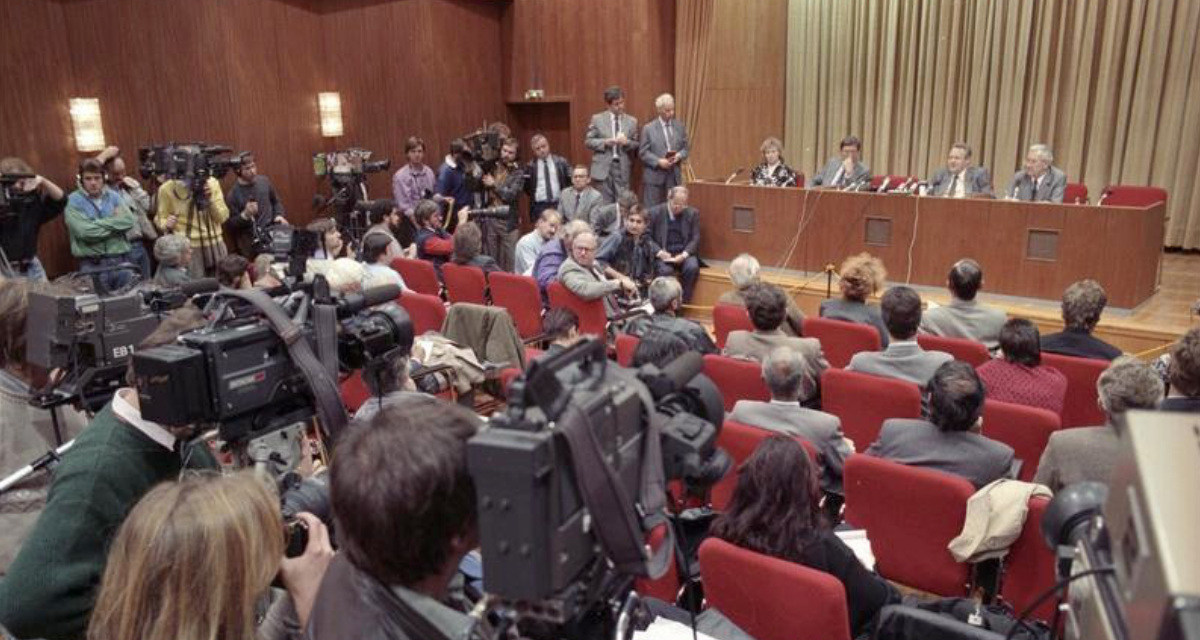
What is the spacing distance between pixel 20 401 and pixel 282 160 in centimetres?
666

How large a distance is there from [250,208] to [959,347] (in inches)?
226

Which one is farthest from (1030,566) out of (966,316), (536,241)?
(536,241)

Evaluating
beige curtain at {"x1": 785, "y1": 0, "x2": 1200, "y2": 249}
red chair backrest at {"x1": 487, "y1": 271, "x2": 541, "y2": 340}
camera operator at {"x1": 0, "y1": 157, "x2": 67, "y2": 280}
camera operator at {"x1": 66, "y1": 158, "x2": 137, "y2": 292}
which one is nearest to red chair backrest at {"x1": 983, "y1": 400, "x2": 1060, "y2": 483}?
red chair backrest at {"x1": 487, "y1": 271, "x2": 541, "y2": 340}

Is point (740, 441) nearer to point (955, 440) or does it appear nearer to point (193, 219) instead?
point (955, 440)

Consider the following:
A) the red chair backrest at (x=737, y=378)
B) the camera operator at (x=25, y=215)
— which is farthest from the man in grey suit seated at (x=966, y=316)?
the camera operator at (x=25, y=215)

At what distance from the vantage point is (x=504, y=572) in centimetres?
101

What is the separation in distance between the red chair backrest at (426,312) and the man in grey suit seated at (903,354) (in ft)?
7.35

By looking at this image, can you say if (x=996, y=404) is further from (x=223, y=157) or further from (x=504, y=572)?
(x=223, y=157)

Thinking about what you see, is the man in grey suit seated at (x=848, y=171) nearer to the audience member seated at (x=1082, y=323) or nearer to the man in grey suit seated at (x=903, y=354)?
the audience member seated at (x=1082, y=323)

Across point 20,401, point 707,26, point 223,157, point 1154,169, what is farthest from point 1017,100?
point 20,401

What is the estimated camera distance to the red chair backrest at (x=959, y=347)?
13.9 ft

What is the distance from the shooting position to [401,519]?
110 cm

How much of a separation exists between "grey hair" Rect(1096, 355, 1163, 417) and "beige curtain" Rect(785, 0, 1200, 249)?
21.6ft

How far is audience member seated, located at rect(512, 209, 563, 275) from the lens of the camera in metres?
6.59
